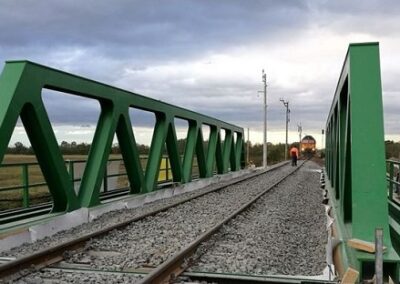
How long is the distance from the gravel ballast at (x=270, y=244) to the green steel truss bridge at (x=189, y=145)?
0.67m

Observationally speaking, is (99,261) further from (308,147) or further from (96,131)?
(308,147)

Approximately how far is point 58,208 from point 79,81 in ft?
9.73

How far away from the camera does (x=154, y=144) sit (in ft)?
58.2

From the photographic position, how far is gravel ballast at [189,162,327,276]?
7.14 m

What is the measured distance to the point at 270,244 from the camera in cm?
900

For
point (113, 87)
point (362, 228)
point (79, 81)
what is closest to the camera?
point (362, 228)

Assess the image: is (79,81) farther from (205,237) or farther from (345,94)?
(345,94)

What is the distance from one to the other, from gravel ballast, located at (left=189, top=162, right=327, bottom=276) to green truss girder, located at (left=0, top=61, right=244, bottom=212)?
146 inches

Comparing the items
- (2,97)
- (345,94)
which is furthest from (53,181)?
(345,94)

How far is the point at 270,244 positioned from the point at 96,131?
20.0 feet

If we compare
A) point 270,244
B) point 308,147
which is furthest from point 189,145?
point 308,147

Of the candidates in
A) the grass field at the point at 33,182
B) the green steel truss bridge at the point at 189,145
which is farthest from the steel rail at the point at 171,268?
the grass field at the point at 33,182

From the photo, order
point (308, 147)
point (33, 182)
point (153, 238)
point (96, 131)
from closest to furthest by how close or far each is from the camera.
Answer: point (153, 238)
point (96, 131)
point (33, 182)
point (308, 147)

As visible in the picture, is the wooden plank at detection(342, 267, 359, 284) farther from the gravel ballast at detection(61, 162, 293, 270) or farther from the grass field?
the grass field
